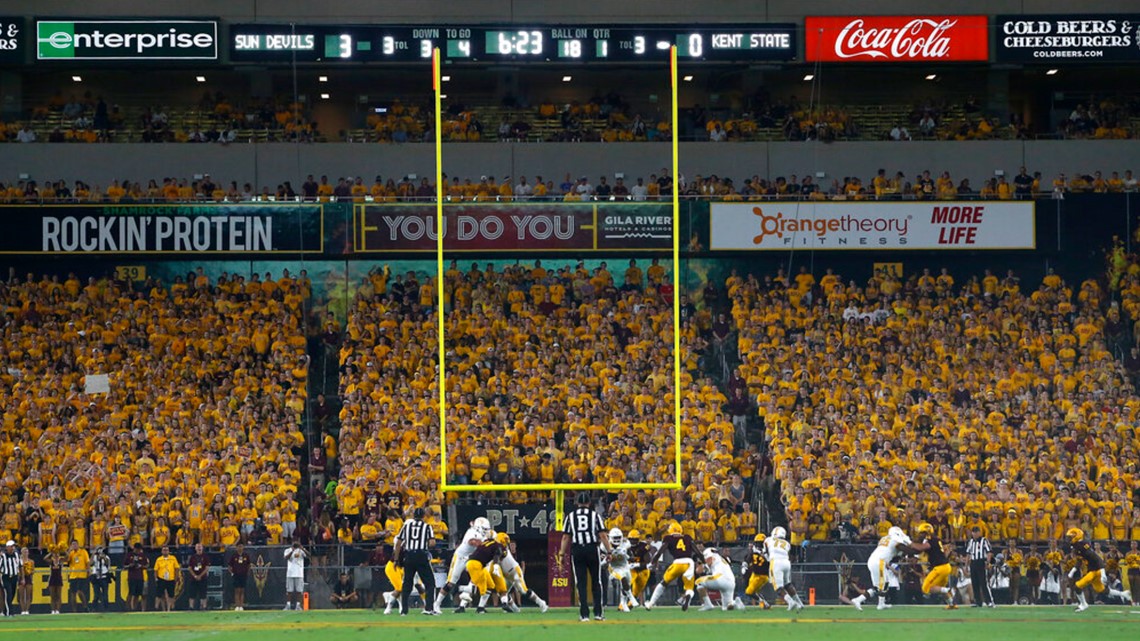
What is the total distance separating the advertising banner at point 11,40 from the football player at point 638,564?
54.5 ft

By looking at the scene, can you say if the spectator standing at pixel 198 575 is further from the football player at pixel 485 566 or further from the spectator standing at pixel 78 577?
the football player at pixel 485 566

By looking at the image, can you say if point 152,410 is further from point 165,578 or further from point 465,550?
point 465,550

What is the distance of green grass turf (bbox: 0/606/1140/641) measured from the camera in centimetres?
1491

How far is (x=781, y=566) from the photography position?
17.5 meters

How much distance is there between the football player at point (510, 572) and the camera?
1684 centimetres

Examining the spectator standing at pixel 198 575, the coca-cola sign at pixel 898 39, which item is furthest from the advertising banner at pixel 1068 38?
the spectator standing at pixel 198 575

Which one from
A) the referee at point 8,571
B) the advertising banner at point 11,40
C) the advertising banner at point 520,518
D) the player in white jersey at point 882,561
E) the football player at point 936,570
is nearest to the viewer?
the player in white jersey at point 882,561

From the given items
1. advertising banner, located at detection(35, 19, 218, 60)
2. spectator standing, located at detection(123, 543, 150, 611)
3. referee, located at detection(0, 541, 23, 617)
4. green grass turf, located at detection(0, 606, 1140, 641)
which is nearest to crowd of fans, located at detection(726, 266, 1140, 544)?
green grass turf, located at detection(0, 606, 1140, 641)

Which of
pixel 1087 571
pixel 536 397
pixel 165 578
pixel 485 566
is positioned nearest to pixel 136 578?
pixel 165 578

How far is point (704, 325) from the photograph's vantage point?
2581 cm

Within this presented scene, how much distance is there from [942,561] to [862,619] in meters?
1.85

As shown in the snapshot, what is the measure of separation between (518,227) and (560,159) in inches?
143

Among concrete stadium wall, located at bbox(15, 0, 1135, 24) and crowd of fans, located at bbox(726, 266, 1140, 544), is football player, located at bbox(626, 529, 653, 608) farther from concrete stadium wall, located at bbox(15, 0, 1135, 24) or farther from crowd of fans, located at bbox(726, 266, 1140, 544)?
concrete stadium wall, located at bbox(15, 0, 1135, 24)

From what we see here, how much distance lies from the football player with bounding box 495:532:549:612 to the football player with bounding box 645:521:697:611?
130 cm
